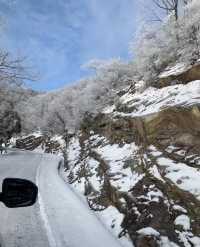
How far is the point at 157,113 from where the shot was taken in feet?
27.6

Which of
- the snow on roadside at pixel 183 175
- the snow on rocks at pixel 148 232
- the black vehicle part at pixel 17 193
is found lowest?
the snow on rocks at pixel 148 232

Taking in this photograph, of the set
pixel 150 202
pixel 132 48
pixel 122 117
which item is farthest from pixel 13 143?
pixel 150 202

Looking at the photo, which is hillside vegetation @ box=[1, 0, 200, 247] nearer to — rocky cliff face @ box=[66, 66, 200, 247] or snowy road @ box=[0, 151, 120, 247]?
rocky cliff face @ box=[66, 66, 200, 247]

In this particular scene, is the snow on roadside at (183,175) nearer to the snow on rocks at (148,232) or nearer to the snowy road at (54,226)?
the snow on rocks at (148,232)

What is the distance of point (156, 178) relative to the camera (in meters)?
6.91

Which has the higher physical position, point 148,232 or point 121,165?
point 121,165

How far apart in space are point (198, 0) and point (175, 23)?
143cm

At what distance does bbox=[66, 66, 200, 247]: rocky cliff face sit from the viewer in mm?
5453

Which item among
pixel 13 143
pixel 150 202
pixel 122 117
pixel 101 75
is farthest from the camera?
pixel 13 143

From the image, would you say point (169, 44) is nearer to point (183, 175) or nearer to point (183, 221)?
point (183, 175)

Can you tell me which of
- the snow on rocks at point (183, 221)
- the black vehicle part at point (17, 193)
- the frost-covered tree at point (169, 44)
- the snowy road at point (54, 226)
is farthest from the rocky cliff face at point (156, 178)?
the black vehicle part at point (17, 193)

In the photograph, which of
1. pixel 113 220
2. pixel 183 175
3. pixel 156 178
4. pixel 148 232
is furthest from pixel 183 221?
pixel 113 220

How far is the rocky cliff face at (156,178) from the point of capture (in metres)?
5.45

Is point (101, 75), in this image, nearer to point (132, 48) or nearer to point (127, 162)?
point (132, 48)
